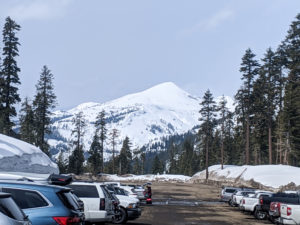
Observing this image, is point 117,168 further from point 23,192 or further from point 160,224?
point 23,192

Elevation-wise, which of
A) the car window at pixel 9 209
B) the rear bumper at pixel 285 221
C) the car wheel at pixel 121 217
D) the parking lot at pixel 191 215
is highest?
the car window at pixel 9 209

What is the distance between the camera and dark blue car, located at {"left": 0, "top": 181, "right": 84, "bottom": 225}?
8.55 metres

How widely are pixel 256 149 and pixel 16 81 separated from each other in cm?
4442

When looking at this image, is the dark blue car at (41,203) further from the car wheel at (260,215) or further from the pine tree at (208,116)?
the pine tree at (208,116)

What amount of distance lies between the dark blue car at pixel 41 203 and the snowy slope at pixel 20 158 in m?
21.1

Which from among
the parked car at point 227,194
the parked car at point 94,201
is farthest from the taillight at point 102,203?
the parked car at point 227,194

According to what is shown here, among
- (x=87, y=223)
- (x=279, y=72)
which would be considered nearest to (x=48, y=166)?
(x=87, y=223)

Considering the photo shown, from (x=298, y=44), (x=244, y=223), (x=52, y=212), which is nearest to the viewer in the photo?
(x=52, y=212)

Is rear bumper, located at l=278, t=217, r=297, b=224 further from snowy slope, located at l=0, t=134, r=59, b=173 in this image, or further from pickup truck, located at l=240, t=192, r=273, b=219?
snowy slope, located at l=0, t=134, r=59, b=173

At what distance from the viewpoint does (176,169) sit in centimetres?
14950

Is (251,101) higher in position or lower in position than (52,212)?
higher

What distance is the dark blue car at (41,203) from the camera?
337 inches

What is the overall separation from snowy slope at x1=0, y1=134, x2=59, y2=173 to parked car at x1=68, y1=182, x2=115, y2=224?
50.0ft

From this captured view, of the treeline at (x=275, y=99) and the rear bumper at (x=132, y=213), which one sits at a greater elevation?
the treeline at (x=275, y=99)
